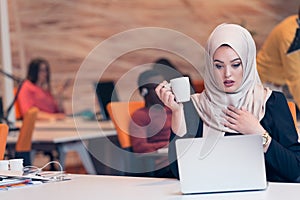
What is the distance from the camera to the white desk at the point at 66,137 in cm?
504

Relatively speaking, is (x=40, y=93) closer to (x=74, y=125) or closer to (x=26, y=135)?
(x=74, y=125)

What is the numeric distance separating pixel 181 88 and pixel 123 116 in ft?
6.17

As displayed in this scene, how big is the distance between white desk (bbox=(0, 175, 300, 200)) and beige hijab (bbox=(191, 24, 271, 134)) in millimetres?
291

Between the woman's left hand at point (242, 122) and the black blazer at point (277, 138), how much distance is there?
9 centimetres

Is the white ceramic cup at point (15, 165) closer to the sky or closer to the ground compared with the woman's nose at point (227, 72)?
closer to the ground

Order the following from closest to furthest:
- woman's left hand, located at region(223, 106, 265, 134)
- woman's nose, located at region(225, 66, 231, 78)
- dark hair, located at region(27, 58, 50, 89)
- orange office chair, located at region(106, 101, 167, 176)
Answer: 1. woman's left hand, located at region(223, 106, 265, 134)
2. woman's nose, located at region(225, 66, 231, 78)
3. orange office chair, located at region(106, 101, 167, 176)
4. dark hair, located at region(27, 58, 50, 89)

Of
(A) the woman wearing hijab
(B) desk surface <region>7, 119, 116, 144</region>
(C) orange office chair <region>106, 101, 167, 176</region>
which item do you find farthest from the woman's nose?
(B) desk surface <region>7, 119, 116, 144</region>

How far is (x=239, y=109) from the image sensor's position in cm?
249

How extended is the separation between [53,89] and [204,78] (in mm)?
6175

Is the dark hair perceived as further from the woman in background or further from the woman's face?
the woman's face

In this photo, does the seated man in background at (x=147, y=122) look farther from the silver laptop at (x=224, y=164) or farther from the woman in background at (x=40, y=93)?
the woman in background at (x=40, y=93)

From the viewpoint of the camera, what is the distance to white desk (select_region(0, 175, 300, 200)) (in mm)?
2137

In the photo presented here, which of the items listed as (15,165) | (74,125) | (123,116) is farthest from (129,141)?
(15,165)

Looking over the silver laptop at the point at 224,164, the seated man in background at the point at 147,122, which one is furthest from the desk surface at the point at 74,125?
the silver laptop at the point at 224,164
